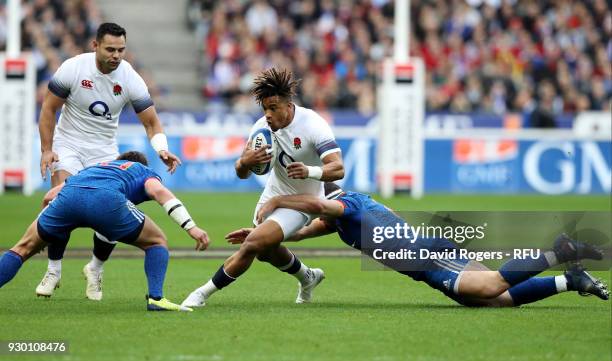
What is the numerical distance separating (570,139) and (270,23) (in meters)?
9.17

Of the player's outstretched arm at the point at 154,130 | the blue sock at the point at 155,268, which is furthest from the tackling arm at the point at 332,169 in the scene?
the player's outstretched arm at the point at 154,130

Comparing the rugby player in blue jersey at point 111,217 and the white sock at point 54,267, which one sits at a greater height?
the rugby player in blue jersey at point 111,217

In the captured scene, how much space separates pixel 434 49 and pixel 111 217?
23400 millimetres

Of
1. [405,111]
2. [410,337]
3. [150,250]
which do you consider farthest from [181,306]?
[405,111]

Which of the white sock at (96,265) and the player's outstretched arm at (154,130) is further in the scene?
the player's outstretched arm at (154,130)

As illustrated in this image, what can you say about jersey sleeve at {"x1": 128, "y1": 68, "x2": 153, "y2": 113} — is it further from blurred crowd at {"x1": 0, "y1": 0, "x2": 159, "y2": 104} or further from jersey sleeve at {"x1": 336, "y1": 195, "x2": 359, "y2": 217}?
blurred crowd at {"x1": 0, "y1": 0, "x2": 159, "y2": 104}

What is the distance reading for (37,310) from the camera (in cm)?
1039

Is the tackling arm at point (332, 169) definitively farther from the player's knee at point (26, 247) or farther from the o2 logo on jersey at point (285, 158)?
the player's knee at point (26, 247)

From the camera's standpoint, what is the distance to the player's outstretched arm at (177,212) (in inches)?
393

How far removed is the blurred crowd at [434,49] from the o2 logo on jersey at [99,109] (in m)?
17.3

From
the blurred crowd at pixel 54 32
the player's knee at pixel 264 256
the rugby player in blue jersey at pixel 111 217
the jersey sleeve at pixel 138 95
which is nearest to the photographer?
the rugby player in blue jersey at pixel 111 217

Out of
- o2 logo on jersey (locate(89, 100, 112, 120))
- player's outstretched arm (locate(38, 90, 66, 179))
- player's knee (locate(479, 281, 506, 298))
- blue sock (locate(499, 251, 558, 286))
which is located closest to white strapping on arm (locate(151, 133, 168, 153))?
o2 logo on jersey (locate(89, 100, 112, 120))

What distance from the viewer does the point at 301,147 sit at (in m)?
10.9

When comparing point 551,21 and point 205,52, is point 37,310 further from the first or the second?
point 551,21
